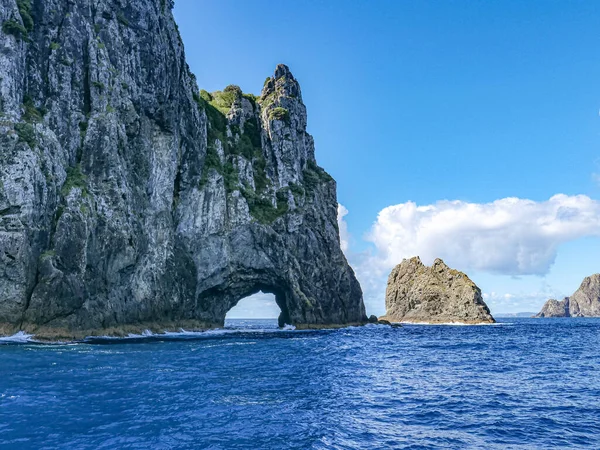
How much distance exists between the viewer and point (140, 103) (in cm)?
7081

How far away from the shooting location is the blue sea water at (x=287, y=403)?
15.2 m

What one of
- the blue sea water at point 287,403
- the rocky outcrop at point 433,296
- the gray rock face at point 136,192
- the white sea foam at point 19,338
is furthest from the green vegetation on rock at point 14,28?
the rocky outcrop at point 433,296

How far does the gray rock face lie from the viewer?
50.3 meters

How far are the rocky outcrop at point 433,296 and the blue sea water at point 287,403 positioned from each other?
9866 centimetres

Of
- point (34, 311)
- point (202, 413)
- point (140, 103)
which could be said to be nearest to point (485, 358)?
point (202, 413)

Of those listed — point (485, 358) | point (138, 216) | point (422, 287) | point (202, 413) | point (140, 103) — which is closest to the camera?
point (202, 413)

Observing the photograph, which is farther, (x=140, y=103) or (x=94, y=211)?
(x=140, y=103)

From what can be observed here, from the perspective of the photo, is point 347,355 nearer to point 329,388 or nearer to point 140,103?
point 329,388

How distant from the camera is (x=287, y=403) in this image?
2053 centimetres

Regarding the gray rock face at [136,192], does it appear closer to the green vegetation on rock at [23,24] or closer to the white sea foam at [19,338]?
the green vegetation on rock at [23,24]

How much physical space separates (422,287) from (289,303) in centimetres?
6718

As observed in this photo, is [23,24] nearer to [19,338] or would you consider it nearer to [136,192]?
[136,192]

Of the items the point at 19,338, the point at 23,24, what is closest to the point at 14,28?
the point at 23,24

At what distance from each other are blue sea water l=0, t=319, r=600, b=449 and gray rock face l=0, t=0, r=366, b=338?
17899mm
